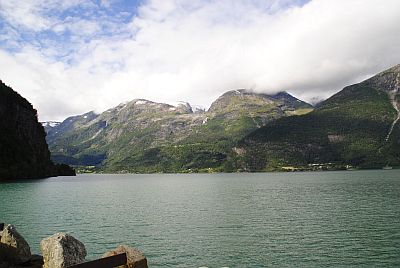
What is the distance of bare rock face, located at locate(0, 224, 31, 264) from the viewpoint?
27.0 meters

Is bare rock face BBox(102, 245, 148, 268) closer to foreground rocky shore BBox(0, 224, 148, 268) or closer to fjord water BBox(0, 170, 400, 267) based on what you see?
foreground rocky shore BBox(0, 224, 148, 268)

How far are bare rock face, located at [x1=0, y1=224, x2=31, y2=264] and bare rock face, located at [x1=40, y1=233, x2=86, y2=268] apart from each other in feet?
22.7

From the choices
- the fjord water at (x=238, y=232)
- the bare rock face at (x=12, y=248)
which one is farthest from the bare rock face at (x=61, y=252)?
the fjord water at (x=238, y=232)

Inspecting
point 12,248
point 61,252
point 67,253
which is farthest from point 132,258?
point 12,248

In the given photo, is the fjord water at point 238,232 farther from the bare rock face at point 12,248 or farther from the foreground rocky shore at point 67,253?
the foreground rocky shore at point 67,253

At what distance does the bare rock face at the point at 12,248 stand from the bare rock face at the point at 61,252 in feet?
22.7

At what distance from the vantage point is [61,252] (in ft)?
69.5

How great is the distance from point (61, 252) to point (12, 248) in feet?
30.5

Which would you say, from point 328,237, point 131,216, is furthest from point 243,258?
point 131,216

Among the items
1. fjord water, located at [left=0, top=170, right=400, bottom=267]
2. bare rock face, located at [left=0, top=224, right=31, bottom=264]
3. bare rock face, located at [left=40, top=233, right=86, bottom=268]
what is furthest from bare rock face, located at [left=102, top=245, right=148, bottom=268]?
fjord water, located at [left=0, top=170, right=400, bottom=267]

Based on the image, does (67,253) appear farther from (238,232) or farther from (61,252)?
(238,232)

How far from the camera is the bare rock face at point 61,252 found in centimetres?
2120

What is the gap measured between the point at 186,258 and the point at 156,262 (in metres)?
3.41

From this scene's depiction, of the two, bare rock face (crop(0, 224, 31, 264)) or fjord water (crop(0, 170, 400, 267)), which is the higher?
bare rock face (crop(0, 224, 31, 264))
